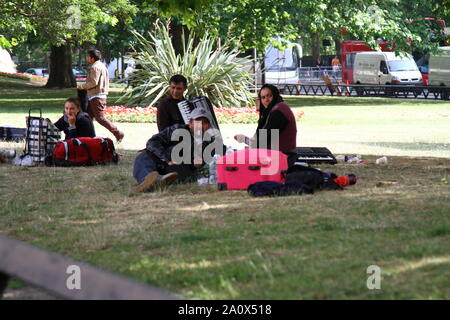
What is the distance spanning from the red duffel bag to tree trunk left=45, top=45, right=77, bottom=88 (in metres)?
30.6

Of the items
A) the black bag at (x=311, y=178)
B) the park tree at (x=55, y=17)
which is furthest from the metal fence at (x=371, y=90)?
the black bag at (x=311, y=178)

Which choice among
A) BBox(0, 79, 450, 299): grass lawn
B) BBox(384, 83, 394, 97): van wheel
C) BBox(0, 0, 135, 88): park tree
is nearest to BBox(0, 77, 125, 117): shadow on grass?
BBox(0, 0, 135, 88): park tree

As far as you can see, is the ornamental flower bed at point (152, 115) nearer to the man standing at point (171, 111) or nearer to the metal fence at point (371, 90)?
the man standing at point (171, 111)

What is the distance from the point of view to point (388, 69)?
138 feet

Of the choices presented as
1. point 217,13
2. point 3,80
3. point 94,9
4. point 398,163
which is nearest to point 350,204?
point 398,163

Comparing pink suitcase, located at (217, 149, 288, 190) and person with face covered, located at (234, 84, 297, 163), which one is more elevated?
person with face covered, located at (234, 84, 297, 163)

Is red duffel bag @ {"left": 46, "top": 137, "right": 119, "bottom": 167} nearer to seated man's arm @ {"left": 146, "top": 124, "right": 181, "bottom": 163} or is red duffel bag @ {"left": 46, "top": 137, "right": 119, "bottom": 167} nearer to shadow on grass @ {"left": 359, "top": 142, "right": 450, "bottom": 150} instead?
seated man's arm @ {"left": 146, "top": 124, "right": 181, "bottom": 163}

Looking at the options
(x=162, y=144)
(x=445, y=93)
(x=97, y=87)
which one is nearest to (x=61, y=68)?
(x=445, y=93)

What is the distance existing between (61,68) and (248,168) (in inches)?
1374

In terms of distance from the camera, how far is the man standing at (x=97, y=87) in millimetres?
14703

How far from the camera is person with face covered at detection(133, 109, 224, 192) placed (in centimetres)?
994

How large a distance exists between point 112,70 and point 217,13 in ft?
181

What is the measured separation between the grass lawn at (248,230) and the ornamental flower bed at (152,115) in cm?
980

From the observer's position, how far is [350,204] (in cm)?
798
